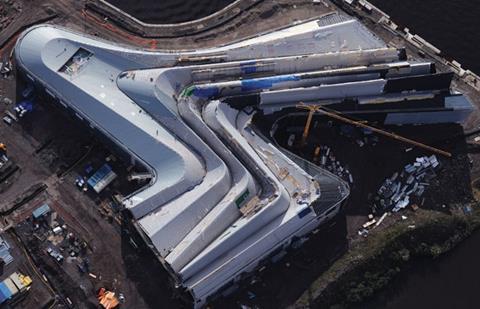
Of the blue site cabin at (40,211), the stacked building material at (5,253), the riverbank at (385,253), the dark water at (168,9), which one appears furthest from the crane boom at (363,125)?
the stacked building material at (5,253)

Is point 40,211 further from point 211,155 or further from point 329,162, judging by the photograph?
point 329,162

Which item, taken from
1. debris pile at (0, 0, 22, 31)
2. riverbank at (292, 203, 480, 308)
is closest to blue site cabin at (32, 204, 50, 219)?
debris pile at (0, 0, 22, 31)

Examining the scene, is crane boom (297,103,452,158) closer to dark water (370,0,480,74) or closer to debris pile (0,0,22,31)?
dark water (370,0,480,74)

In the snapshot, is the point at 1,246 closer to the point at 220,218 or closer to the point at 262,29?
the point at 220,218

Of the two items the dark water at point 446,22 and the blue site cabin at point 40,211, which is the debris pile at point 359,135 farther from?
the blue site cabin at point 40,211

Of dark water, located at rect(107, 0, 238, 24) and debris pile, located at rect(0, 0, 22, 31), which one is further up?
debris pile, located at rect(0, 0, 22, 31)

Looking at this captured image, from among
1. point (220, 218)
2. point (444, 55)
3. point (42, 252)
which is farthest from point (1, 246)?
point (444, 55)
